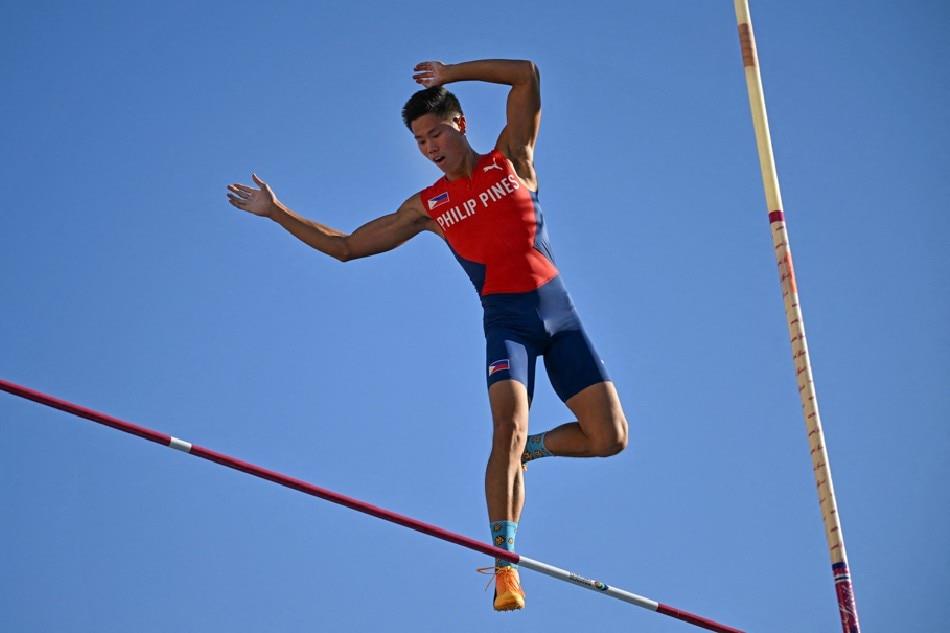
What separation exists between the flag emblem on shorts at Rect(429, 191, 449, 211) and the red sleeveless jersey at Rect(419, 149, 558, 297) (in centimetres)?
3

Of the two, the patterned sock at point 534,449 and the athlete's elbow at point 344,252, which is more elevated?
the athlete's elbow at point 344,252

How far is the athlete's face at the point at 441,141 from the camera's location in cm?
962

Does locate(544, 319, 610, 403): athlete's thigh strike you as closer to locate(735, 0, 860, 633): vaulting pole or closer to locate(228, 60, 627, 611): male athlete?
locate(228, 60, 627, 611): male athlete

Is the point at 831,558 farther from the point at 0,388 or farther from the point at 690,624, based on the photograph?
the point at 0,388

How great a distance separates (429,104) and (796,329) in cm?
271

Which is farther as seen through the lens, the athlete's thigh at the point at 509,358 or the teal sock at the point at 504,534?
the athlete's thigh at the point at 509,358

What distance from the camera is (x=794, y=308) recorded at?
8820 millimetres

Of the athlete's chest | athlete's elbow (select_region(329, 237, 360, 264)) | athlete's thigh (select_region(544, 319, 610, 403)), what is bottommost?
athlete's thigh (select_region(544, 319, 610, 403))

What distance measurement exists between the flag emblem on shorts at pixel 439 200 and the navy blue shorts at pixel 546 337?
698 mm

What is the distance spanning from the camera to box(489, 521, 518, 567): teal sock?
8562 mm

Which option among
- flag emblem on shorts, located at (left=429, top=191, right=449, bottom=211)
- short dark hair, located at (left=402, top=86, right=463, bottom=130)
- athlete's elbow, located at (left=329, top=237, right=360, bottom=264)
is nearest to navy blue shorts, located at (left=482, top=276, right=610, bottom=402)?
flag emblem on shorts, located at (left=429, top=191, right=449, bottom=211)

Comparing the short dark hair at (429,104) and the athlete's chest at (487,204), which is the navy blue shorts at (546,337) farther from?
the short dark hair at (429,104)

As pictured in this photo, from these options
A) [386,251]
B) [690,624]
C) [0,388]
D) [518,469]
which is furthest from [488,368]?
[0,388]

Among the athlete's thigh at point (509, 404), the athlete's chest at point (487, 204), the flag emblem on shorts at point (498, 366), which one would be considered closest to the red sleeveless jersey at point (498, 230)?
the athlete's chest at point (487, 204)
